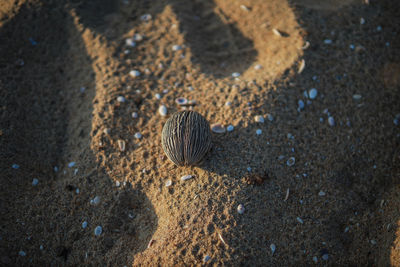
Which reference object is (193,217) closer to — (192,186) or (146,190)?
(192,186)

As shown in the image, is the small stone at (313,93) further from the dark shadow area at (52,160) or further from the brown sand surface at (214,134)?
the dark shadow area at (52,160)

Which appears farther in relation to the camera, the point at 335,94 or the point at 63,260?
the point at 335,94

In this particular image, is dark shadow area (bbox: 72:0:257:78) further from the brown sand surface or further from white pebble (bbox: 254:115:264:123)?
white pebble (bbox: 254:115:264:123)

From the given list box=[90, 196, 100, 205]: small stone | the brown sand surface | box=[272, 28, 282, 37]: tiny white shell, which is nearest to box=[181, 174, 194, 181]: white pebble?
the brown sand surface

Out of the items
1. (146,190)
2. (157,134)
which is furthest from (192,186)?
(157,134)

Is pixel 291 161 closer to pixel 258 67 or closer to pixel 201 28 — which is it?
pixel 258 67

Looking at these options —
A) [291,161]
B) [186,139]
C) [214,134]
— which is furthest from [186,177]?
[291,161]

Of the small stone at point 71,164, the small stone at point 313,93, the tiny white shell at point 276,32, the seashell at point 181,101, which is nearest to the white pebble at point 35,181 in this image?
the small stone at point 71,164
